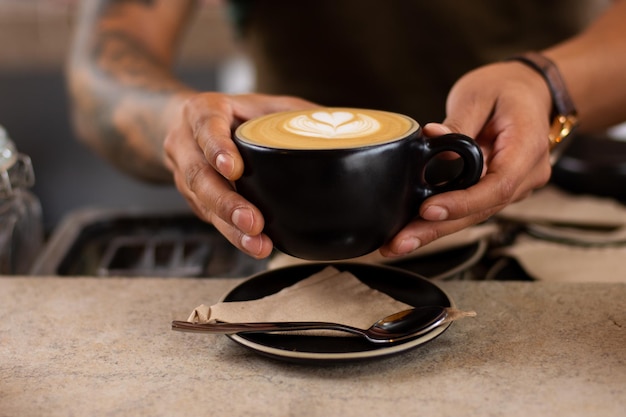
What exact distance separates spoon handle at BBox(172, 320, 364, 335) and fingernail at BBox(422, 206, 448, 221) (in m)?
0.16

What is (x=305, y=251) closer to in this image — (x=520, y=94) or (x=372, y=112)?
(x=372, y=112)

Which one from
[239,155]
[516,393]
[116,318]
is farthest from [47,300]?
[516,393]

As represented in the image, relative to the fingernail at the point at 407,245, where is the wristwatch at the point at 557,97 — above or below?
above

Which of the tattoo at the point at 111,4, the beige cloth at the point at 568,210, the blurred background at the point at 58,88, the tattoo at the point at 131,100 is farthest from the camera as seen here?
the blurred background at the point at 58,88

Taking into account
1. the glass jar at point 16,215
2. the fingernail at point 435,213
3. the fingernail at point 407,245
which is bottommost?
the glass jar at point 16,215

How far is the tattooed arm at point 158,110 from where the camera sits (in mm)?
835

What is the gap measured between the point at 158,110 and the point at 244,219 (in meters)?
0.68

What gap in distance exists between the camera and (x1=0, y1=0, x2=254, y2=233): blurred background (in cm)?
377

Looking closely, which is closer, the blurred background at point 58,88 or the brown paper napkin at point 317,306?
the brown paper napkin at point 317,306

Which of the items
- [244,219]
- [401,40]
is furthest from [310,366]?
[401,40]

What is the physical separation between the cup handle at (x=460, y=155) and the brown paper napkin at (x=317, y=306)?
0.47ft

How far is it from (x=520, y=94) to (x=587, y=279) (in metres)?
0.29

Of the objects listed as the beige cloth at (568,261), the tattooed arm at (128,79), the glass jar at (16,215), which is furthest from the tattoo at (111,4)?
the beige cloth at (568,261)

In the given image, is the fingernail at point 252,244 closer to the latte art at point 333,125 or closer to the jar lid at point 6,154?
the latte art at point 333,125
